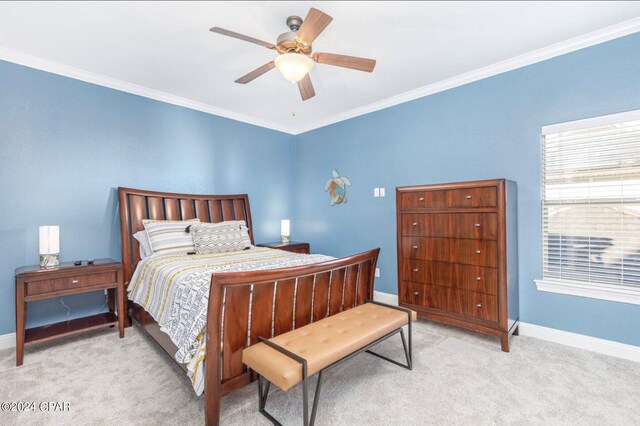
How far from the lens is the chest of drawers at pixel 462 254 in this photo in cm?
269

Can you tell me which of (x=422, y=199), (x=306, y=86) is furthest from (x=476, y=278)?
(x=306, y=86)

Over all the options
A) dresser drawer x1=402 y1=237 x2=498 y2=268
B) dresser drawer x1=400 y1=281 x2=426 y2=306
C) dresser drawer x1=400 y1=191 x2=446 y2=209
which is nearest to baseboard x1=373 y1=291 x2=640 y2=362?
dresser drawer x1=402 y1=237 x2=498 y2=268

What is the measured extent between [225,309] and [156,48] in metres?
2.49

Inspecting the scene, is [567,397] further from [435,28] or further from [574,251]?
[435,28]

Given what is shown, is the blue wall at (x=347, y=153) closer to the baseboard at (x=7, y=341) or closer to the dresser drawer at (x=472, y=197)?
the baseboard at (x=7, y=341)

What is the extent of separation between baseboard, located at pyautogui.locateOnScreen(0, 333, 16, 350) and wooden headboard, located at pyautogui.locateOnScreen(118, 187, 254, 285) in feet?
3.27

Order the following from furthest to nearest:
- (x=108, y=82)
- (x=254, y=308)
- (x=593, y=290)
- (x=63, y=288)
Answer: (x=108, y=82) < (x=63, y=288) < (x=593, y=290) < (x=254, y=308)

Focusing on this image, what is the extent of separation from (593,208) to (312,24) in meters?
2.85

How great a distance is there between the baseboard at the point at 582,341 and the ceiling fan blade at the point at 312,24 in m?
3.25

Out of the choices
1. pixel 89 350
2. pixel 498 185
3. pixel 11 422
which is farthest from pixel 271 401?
pixel 498 185

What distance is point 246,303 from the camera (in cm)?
185

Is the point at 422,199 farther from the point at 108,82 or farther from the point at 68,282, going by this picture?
the point at 108,82

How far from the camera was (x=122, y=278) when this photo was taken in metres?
3.02

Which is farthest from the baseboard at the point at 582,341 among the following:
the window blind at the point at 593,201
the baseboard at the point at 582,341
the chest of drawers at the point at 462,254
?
the window blind at the point at 593,201
